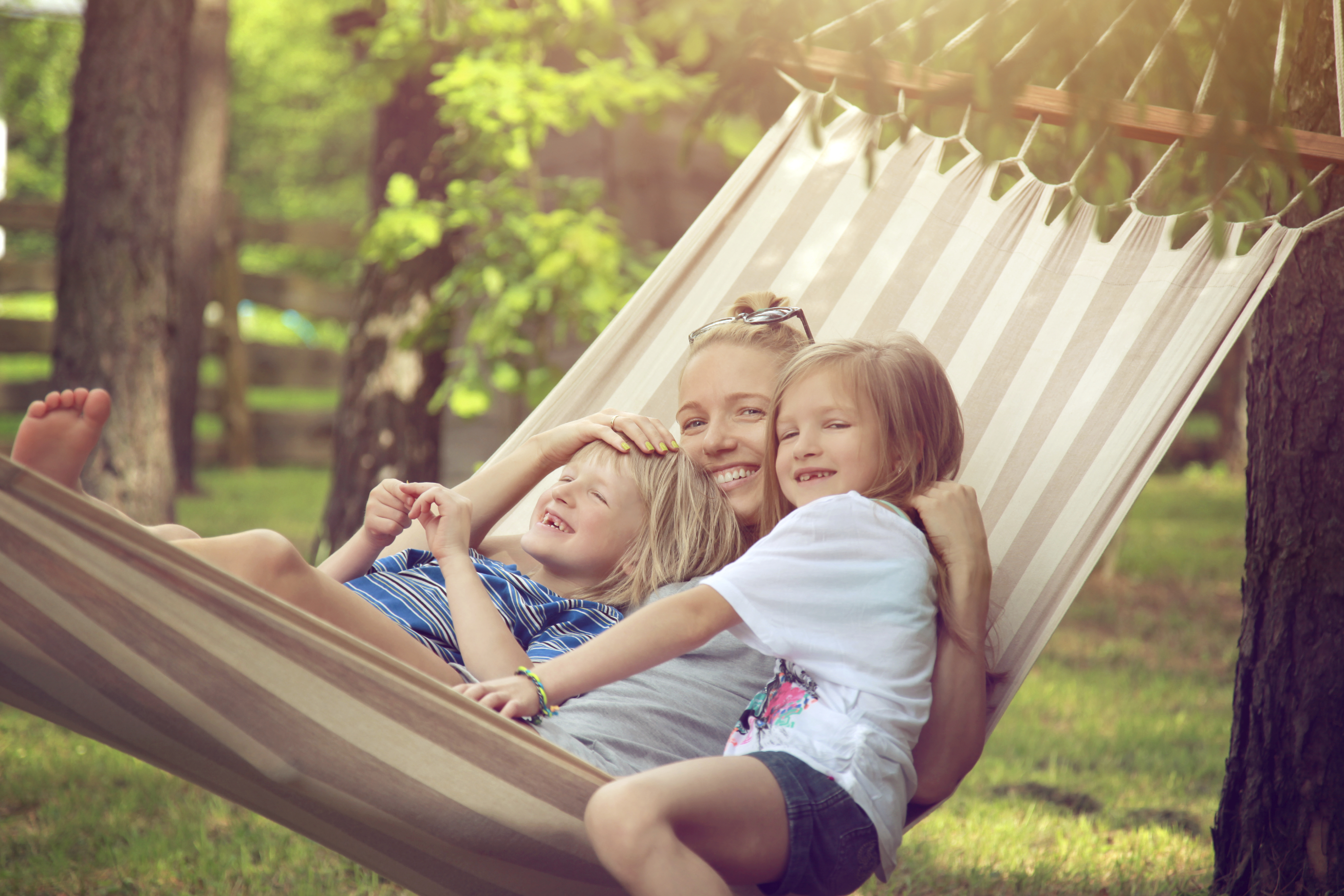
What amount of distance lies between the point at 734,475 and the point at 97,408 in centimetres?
87

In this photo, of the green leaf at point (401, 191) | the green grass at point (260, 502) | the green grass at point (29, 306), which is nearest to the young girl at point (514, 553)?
the green leaf at point (401, 191)

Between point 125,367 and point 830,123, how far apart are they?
2.77 meters

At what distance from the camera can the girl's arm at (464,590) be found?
4.71 feet

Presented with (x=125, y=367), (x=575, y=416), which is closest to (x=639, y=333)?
(x=575, y=416)

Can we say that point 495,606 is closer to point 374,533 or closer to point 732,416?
point 374,533

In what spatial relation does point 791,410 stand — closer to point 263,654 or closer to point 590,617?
point 590,617

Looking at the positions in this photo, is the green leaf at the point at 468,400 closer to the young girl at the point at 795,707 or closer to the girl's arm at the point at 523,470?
the girl's arm at the point at 523,470

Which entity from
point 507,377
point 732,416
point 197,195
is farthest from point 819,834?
point 197,195

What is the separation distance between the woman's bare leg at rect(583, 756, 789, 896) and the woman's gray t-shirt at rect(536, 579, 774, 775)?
0.17m

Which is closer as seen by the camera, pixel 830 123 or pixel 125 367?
pixel 830 123

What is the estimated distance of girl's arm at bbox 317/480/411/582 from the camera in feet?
5.48

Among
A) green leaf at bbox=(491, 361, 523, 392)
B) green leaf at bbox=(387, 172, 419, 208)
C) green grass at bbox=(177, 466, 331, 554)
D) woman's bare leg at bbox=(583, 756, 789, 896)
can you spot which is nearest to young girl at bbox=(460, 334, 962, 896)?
woman's bare leg at bbox=(583, 756, 789, 896)

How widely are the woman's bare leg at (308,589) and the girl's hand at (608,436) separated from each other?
44 cm

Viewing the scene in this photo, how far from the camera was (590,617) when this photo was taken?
1.64 m
